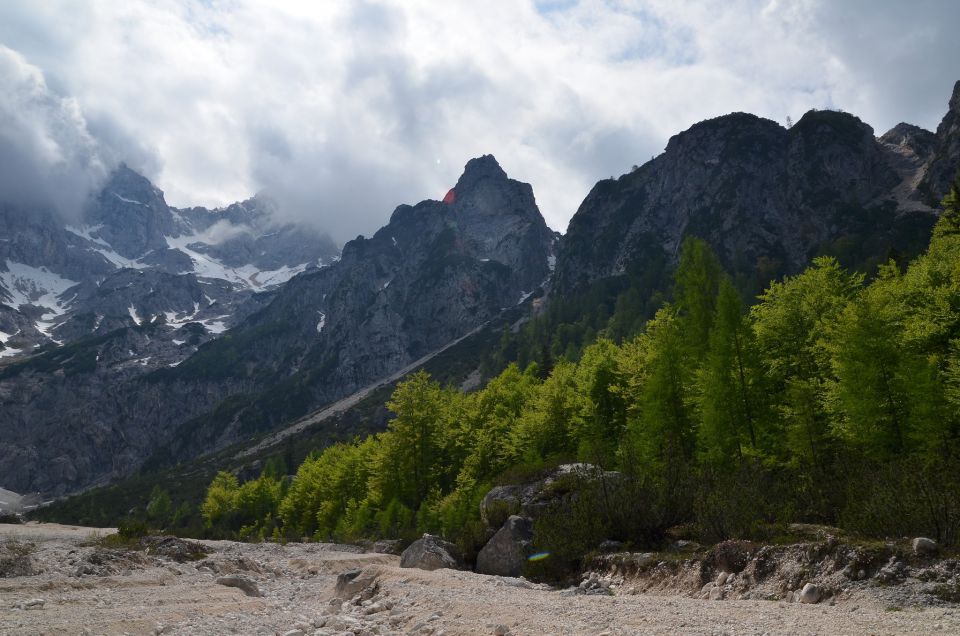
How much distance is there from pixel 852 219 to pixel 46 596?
173869 mm

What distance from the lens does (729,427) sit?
1113 inches

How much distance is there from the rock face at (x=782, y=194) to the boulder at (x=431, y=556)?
401ft

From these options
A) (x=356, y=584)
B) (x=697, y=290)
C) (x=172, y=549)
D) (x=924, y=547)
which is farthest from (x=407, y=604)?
(x=697, y=290)

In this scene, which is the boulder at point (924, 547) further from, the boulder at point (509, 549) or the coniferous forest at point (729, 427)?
the boulder at point (509, 549)

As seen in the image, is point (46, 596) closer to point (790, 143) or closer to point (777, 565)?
point (777, 565)

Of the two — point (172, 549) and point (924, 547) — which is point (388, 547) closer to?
point (172, 549)

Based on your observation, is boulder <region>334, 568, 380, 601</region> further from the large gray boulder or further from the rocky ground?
the large gray boulder

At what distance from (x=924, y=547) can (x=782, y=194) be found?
178101 millimetres

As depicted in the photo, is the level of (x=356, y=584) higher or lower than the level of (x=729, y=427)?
lower

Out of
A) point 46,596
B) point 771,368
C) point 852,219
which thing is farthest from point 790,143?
point 46,596

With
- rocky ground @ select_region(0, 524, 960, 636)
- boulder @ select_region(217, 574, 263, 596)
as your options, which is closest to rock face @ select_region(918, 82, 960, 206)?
rocky ground @ select_region(0, 524, 960, 636)

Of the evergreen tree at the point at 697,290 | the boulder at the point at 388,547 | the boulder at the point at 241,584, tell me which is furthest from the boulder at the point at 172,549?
the evergreen tree at the point at 697,290

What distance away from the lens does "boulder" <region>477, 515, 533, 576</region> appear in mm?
20719

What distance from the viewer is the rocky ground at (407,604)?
30.0 feet
